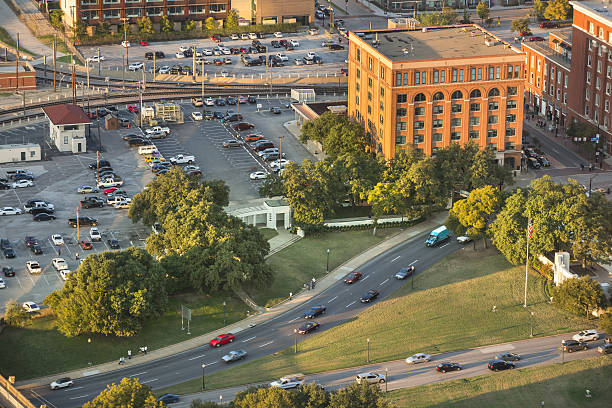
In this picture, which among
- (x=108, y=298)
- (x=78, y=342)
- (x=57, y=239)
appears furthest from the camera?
(x=57, y=239)

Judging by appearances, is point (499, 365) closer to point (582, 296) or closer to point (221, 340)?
point (582, 296)

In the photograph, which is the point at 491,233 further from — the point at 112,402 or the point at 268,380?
the point at 112,402

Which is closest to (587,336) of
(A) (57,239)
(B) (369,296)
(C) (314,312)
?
(B) (369,296)

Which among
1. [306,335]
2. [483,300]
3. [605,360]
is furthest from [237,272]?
[605,360]

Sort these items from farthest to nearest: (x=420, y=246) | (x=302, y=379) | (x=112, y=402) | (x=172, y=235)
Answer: (x=420, y=246) < (x=172, y=235) < (x=302, y=379) < (x=112, y=402)

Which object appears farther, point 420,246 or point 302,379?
point 420,246

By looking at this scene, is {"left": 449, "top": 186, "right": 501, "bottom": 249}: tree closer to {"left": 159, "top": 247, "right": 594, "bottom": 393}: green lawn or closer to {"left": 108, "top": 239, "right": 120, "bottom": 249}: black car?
{"left": 159, "top": 247, "right": 594, "bottom": 393}: green lawn

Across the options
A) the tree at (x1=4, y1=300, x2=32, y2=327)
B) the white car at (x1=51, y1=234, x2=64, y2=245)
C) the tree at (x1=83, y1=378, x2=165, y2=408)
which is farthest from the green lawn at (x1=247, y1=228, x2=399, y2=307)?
the tree at (x1=83, y1=378, x2=165, y2=408)
